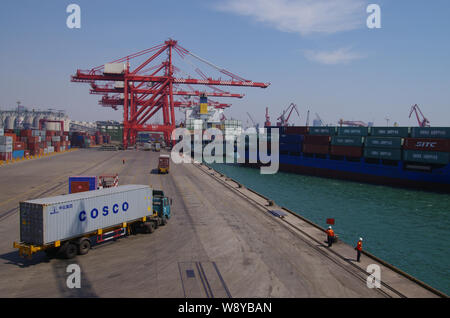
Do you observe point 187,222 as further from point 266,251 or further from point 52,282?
point 52,282

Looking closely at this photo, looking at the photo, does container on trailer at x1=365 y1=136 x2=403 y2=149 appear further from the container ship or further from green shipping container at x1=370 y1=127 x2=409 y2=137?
green shipping container at x1=370 y1=127 x2=409 y2=137

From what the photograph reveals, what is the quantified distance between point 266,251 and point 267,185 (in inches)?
1460

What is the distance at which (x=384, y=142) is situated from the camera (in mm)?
57844

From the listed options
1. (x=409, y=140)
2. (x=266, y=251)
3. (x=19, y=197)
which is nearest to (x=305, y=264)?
(x=266, y=251)

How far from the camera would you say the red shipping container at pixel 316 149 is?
67419mm

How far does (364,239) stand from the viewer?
26.2 metres

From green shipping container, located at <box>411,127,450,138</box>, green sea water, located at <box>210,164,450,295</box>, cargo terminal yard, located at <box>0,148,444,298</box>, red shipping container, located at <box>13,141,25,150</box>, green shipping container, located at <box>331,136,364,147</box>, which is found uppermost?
green shipping container, located at <box>411,127,450,138</box>

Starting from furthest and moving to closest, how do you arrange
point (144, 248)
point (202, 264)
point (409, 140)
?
point (409, 140) < point (144, 248) < point (202, 264)

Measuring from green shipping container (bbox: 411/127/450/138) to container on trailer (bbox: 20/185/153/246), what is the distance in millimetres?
52418

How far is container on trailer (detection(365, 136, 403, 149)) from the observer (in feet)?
183

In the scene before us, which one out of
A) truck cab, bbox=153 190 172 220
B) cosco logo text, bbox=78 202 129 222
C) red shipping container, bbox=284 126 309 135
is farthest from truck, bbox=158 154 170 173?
red shipping container, bbox=284 126 309 135

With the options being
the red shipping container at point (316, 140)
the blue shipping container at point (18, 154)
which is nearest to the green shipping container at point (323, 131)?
the red shipping container at point (316, 140)

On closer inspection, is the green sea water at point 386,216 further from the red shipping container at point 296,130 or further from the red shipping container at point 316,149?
the red shipping container at point 296,130

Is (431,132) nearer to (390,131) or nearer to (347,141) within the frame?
Result: (390,131)
